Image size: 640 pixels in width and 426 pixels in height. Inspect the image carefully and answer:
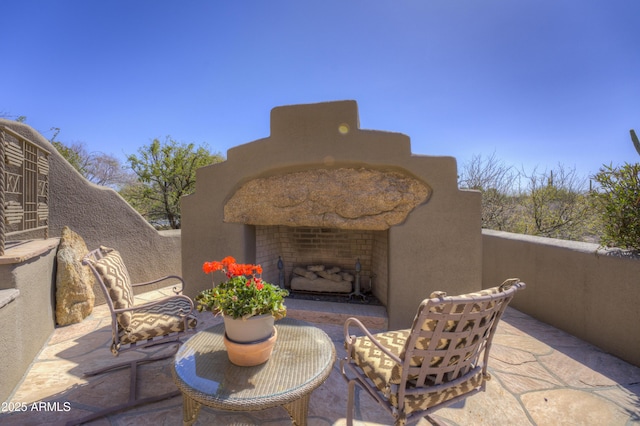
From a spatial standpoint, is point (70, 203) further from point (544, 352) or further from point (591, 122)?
point (591, 122)

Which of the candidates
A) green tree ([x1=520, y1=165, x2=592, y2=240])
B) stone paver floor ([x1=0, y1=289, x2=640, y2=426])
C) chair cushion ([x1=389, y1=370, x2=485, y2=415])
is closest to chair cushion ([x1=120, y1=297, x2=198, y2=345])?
stone paver floor ([x1=0, y1=289, x2=640, y2=426])

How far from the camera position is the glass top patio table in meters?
1.46

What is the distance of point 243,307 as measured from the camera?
1656mm

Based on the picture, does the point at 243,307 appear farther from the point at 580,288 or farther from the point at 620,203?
the point at 580,288

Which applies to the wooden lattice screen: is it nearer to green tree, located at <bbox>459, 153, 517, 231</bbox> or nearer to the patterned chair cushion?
the patterned chair cushion

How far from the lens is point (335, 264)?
15.9 feet

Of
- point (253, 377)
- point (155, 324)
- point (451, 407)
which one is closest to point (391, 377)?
point (253, 377)

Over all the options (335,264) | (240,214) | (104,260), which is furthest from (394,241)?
(104,260)

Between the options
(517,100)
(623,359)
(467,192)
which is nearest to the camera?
(623,359)

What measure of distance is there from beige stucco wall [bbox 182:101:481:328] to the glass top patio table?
189cm

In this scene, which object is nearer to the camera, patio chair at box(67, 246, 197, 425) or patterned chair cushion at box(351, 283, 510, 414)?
patterned chair cushion at box(351, 283, 510, 414)

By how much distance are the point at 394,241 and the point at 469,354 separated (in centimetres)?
206

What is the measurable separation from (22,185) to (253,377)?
3902 mm

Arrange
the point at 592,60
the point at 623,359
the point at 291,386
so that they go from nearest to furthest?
1. the point at 291,386
2. the point at 623,359
3. the point at 592,60
